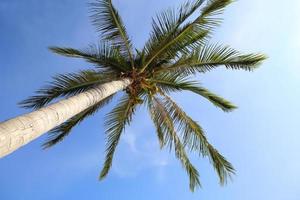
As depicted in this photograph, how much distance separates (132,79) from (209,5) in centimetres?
309

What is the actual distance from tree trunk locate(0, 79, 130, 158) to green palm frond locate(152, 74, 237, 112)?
3.58 meters

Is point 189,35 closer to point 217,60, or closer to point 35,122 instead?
point 217,60

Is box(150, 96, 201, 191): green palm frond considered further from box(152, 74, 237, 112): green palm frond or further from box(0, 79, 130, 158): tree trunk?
box(0, 79, 130, 158): tree trunk

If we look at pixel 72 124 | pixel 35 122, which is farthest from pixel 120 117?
pixel 35 122

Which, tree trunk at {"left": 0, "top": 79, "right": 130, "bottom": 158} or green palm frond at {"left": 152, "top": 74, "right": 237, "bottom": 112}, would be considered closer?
tree trunk at {"left": 0, "top": 79, "right": 130, "bottom": 158}

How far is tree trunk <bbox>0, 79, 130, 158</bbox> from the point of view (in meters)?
5.08

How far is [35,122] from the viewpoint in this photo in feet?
19.6

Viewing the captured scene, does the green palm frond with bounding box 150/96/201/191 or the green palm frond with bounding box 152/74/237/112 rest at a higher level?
the green palm frond with bounding box 152/74/237/112

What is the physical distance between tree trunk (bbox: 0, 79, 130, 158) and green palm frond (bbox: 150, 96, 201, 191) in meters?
3.61

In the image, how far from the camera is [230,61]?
37.4ft

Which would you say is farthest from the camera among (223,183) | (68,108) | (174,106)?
(174,106)

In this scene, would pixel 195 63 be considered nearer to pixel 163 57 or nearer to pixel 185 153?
pixel 163 57

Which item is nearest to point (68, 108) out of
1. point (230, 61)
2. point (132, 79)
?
point (132, 79)

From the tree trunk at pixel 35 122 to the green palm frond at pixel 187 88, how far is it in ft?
11.7
